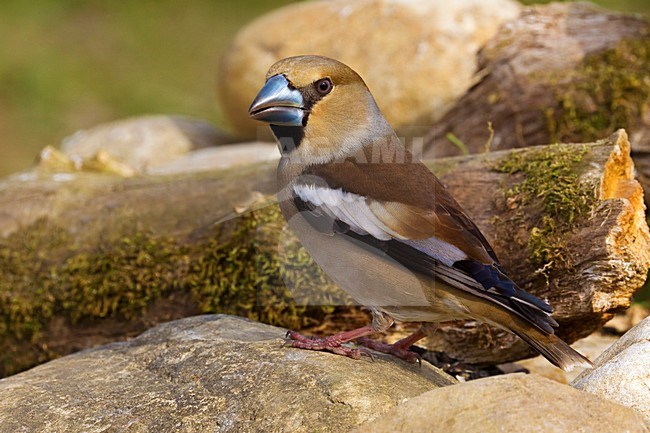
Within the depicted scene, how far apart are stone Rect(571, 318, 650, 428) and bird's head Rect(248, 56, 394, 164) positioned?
165 centimetres

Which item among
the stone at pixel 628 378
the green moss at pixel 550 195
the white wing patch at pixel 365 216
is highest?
the white wing patch at pixel 365 216

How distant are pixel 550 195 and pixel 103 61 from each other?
12425 millimetres

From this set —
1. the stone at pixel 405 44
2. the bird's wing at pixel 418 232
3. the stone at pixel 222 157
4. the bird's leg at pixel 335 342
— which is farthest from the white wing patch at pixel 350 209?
the stone at pixel 405 44

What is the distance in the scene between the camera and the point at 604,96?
671 cm

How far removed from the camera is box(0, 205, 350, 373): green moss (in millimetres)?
5227

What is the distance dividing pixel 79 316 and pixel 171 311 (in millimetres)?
649

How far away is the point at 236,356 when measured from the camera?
399 cm

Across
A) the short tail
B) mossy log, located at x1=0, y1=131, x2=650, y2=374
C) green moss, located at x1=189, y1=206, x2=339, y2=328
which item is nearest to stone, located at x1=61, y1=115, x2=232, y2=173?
mossy log, located at x1=0, y1=131, x2=650, y2=374

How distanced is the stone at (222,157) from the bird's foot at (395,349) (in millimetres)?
3577

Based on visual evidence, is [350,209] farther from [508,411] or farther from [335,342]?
[508,411]

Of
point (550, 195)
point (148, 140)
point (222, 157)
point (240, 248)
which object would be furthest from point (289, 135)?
point (148, 140)

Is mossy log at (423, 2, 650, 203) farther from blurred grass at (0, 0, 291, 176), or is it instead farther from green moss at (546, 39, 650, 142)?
blurred grass at (0, 0, 291, 176)

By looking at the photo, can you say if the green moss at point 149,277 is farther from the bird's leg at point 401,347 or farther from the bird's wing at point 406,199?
the bird's wing at point 406,199

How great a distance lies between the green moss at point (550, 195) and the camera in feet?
15.0
